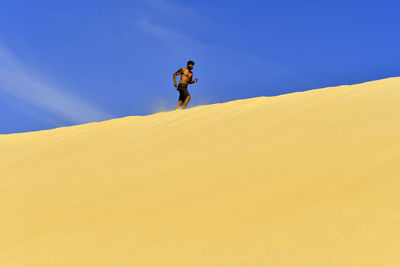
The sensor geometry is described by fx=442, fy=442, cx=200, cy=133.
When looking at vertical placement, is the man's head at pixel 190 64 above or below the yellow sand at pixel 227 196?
above

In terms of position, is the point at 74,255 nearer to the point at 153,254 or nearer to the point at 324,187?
the point at 153,254

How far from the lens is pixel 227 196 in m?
2.75

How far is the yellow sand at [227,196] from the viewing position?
2031mm

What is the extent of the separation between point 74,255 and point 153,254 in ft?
1.44

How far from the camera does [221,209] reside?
8.42 feet

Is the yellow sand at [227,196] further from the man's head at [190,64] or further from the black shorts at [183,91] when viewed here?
the man's head at [190,64]

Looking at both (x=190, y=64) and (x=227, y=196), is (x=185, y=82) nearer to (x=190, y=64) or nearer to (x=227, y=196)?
(x=190, y=64)

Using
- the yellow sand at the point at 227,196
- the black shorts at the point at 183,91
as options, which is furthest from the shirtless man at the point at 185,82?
the yellow sand at the point at 227,196

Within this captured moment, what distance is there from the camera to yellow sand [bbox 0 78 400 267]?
203 centimetres

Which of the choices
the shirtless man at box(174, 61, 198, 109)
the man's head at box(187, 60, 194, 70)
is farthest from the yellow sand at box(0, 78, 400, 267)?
the man's head at box(187, 60, 194, 70)

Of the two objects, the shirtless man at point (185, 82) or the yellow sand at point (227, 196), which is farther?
the shirtless man at point (185, 82)

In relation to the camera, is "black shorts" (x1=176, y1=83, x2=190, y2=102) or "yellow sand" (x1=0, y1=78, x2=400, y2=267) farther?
"black shorts" (x1=176, y1=83, x2=190, y2=102)

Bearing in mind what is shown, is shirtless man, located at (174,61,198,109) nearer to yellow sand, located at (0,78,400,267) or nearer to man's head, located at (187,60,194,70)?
man's head, located at (187,60,194,70)

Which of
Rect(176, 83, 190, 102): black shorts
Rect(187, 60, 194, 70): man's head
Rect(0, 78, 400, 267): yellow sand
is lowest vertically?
Rect(0, 78, 400, 267): yellow sand
